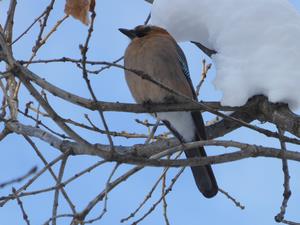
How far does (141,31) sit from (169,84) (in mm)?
895

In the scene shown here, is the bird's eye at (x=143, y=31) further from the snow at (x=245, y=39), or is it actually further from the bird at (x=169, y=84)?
the snow at (x=245, y=39)

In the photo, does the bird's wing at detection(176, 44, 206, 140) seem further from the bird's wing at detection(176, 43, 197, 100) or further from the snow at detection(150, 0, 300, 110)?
the snow at detection(150, 0, 300, 110)

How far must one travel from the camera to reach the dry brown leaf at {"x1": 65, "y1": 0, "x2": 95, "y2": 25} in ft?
12.8

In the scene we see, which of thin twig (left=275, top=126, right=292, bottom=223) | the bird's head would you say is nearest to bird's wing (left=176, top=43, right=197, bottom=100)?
the bird's head

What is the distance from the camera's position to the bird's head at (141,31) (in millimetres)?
5834

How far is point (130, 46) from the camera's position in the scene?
5660 mm

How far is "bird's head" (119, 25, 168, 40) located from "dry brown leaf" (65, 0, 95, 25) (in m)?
1.89

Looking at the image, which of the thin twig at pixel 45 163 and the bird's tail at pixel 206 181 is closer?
the thin twig at pixel 45 163

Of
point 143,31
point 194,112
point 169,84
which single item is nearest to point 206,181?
point 194,112

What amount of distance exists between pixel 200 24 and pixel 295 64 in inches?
43.8

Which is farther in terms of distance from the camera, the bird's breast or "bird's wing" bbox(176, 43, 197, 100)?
"bird's wing" bbox(176, 43, 197, 100)

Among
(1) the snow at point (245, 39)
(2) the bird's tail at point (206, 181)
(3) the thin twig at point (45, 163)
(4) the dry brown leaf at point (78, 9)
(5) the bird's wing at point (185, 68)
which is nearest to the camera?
(3) the thin twig at point (45, 163)

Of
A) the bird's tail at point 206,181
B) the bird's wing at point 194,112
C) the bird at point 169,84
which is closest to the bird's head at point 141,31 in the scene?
the bird at point 169,84

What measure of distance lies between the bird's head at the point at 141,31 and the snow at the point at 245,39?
0.35 metres
